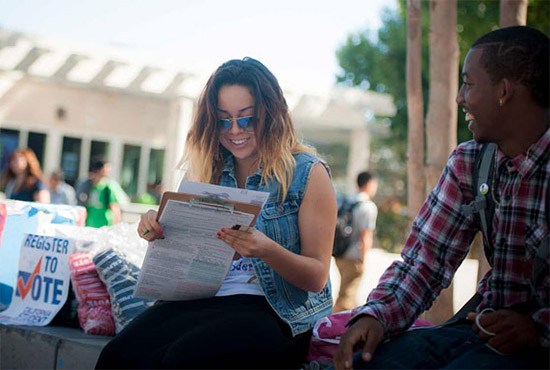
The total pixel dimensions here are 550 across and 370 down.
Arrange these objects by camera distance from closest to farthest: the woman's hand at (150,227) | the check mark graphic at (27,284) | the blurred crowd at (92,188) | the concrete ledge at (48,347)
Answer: the woman's hand at (150,227) → the concrete ledge at (48,347) → the check mark graphic at (27,284) → the blurred crowd at (92,188)

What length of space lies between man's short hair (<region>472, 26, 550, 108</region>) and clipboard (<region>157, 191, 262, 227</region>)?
35.8 inches

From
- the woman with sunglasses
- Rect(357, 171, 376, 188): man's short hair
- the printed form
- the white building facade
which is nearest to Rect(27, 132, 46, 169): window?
the white building facade

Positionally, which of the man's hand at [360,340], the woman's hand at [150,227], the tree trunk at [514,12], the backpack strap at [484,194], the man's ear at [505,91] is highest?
the tree trunk at [514,12]

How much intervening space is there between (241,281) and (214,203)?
1.70 ft

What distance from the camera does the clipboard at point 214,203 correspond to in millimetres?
2383

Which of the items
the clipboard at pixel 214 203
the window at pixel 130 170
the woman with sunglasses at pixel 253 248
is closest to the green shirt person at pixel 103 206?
the woman with sunglasses at pixel 253 248

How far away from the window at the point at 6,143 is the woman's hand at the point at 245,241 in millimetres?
16166

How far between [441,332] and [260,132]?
120 cm

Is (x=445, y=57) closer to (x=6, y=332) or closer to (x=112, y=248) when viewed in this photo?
(x=112, y=248)

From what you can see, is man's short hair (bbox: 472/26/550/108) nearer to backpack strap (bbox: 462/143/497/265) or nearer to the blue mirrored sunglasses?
backpack strap (bbox: 462/143/497/265)

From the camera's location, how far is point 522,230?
2135mm

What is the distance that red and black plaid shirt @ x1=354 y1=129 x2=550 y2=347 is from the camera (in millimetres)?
2123

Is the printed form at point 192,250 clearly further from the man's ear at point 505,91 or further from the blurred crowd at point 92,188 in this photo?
the blurred crowd at point 92,188

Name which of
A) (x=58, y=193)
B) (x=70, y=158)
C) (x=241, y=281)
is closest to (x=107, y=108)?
(x=70, y=158)
